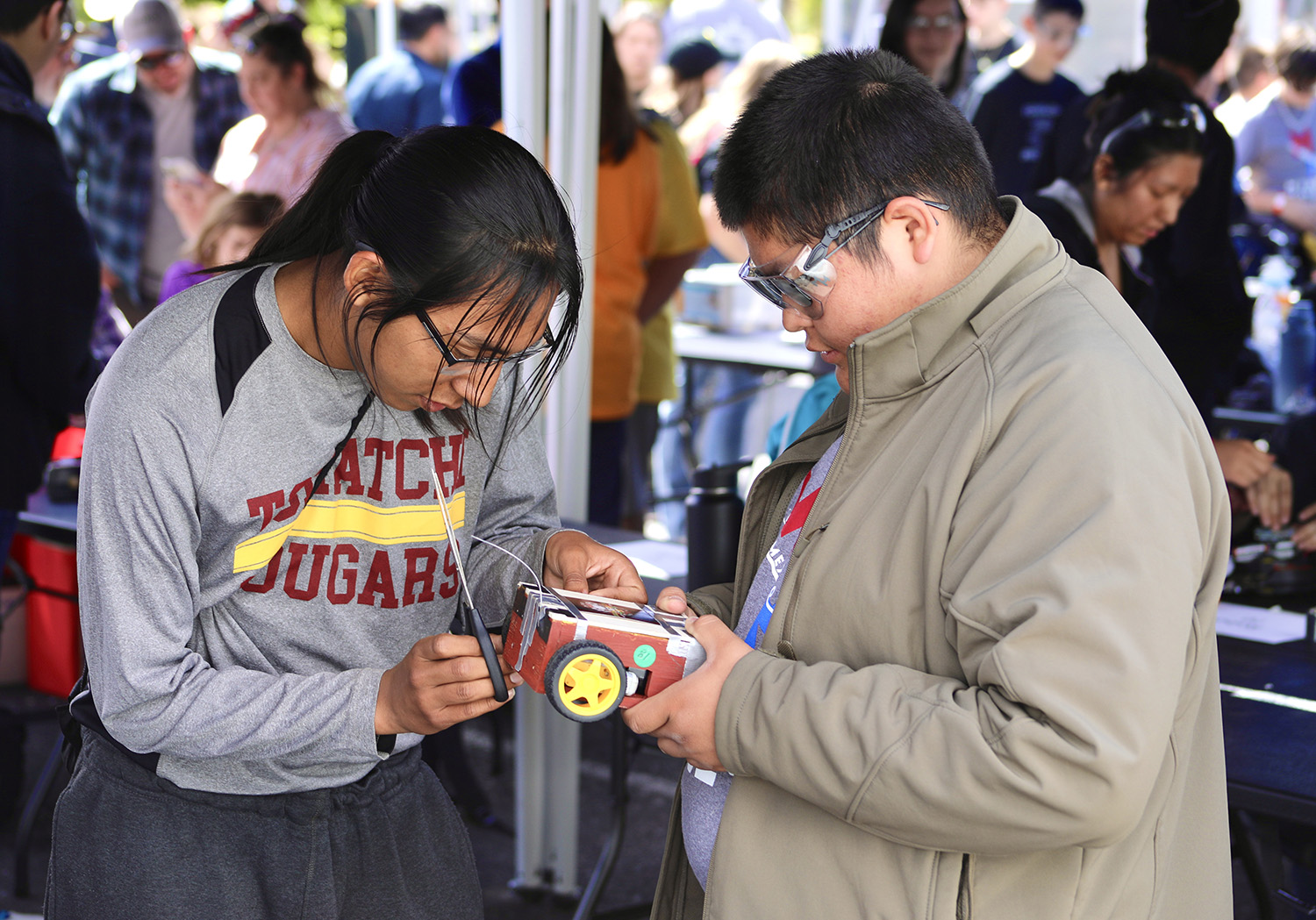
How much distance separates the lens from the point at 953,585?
1.12 metres

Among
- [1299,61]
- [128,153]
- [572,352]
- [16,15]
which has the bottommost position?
[572,352]

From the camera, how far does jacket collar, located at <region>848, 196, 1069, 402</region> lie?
1.22m

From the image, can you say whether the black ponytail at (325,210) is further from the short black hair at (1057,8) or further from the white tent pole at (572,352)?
the short black hair at (1057,8)

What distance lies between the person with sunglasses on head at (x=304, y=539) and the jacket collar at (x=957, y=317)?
396mm

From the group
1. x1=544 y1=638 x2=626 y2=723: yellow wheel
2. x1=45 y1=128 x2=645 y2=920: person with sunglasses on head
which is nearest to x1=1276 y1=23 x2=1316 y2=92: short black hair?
x1=45 y1=128 x2=645 y2=920: person with sunglasses on head

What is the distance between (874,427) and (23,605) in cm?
355

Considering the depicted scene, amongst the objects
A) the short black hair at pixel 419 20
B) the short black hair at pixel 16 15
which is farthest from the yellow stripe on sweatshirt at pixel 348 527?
the short black hair at pixel 419 20

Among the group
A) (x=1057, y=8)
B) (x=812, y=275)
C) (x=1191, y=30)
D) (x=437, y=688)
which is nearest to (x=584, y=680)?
(x=437, y=688)

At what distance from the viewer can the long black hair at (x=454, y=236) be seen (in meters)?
1.30

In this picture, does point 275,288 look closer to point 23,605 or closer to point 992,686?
point 992,686

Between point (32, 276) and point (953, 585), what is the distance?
2.55m

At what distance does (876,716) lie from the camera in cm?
111

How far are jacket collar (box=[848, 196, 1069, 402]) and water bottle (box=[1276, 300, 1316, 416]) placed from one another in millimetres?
3913

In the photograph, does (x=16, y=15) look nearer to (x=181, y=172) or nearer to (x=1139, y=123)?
(x=181, y=172)
